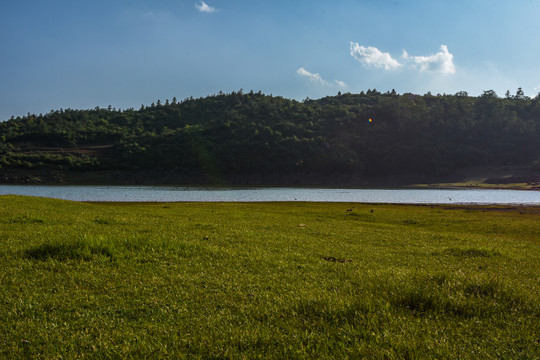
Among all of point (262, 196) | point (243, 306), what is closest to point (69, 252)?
point (243, 306)

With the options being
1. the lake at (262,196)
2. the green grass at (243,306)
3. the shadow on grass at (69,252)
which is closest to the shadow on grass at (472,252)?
the green grass at (243,306)

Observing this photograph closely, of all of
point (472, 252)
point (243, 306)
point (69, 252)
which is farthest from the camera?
point (472, 252)

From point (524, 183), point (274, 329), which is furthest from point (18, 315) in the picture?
point (524, 183)

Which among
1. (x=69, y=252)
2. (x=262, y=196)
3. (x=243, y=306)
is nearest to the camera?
(x=243, y=306)

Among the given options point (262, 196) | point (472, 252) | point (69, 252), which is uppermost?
point (69, 252)

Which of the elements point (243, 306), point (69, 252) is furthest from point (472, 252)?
point (69, 252)

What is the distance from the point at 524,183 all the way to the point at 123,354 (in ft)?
657

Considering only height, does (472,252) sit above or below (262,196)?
above

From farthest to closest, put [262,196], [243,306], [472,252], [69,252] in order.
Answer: [262,196] → [472,252] → [69,252] → [243,306]

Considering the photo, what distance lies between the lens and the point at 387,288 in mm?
8234

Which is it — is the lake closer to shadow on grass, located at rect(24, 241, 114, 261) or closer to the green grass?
shadow on grass, located at rect(24, 241, 114, 261)

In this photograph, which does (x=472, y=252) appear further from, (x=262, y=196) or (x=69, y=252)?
(x=262, y=196)

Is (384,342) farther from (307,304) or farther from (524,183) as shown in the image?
(524,183)

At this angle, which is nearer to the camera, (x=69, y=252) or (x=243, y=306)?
(x=243, y=306)
